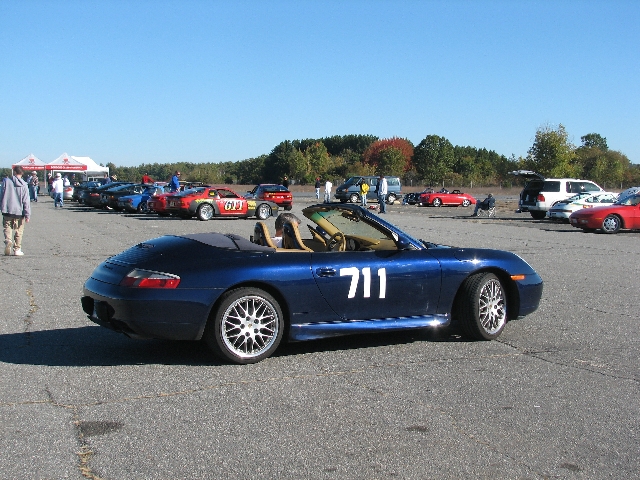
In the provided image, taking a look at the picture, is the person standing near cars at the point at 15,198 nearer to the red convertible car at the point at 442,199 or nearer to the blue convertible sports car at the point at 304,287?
the blue convertible sports car at the point at 304,287

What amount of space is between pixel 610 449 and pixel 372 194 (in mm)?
43428

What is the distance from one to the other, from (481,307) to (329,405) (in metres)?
2.42

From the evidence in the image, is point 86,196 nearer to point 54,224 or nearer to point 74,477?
point 54,224

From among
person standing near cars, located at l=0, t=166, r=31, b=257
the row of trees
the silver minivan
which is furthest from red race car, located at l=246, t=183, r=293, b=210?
the row of trees

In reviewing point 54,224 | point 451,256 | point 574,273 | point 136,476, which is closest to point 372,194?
point 54,224

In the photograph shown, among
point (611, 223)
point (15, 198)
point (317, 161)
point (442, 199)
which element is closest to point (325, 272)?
point (15, 198)

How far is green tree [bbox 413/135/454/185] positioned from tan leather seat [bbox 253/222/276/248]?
87.5m

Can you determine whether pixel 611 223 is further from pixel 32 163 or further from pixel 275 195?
pixel 32 163

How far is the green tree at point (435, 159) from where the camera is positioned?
9800 centimetres

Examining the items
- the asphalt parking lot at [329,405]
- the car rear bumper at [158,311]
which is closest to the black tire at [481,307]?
the asphalt parking lot at [329,405]

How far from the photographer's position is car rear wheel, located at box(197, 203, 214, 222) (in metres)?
25.9

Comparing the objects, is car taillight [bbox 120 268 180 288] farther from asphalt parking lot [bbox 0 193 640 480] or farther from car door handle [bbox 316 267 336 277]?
car door handle [bbox 316 267 336 277]

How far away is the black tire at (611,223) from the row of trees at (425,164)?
42.0m

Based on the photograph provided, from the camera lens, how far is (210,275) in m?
5.58
